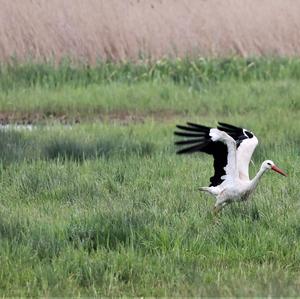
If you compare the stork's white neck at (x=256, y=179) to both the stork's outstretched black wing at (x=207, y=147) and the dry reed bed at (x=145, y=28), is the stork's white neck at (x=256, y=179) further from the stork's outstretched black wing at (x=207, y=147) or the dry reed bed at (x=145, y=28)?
the dry reed bed at (x=145, y=28)

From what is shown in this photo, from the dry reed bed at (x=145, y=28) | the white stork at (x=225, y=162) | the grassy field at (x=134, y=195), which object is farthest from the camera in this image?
the dry reed bed at (x=145, y=28)

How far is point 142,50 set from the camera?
1527cm

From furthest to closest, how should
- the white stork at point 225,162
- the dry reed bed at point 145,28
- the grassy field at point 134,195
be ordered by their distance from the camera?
the dry reed bed at point 145,28
the white stork at point 225,162
the grassy field at point 134,195

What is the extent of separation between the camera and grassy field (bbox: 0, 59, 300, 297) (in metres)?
6.20

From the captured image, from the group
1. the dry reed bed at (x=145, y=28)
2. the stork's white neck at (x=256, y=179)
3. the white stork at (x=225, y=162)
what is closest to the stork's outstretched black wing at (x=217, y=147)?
the white stork at (x=225, y=162)

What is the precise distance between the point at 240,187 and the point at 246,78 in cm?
740

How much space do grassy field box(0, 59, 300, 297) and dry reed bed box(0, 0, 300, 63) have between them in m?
0.77

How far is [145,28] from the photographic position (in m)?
15.5

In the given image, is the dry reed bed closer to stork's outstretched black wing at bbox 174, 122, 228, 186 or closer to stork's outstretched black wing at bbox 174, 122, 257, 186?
stork's outstretched black wing at bbox 174, 122, 257, 186

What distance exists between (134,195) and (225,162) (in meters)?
0.73

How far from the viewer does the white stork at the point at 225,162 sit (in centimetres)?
753

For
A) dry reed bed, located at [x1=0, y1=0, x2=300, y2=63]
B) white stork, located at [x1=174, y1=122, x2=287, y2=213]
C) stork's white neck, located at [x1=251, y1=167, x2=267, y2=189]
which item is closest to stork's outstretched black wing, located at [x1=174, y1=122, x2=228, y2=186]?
white stork, located at [x1=174, y1=122, x2=287, y2=213]

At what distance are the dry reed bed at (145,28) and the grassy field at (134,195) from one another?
77 centimetres

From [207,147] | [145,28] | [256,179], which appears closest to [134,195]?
[207,147]
